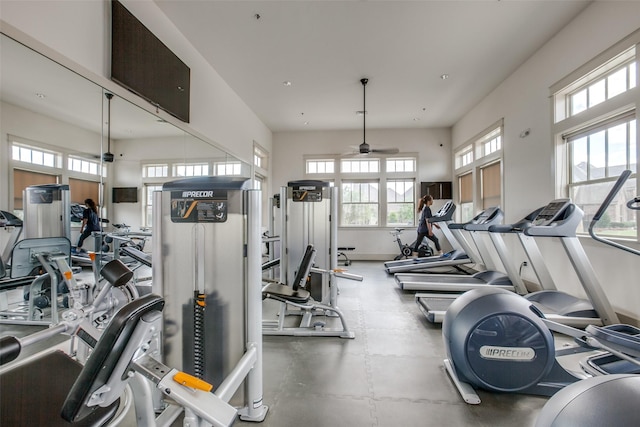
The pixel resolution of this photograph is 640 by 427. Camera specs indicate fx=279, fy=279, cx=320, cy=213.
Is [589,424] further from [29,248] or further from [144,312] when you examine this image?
[29,248]

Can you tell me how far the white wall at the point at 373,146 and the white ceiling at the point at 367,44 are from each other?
1822 millimetres

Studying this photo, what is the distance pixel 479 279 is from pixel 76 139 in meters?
5.69

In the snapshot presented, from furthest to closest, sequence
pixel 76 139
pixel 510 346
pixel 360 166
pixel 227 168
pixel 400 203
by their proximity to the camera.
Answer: pixel 360 166, pixel 400 203, pixel 227 168, pixel 76 139, pixel 510 346

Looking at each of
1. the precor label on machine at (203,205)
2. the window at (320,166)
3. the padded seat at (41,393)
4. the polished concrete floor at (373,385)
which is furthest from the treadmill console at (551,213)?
the window at (320,166)

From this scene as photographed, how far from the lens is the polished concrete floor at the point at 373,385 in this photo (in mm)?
1765

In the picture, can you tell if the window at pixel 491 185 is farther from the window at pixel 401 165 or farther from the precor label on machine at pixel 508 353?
the precor label on machine at pixel 508 353

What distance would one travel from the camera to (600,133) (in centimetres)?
344

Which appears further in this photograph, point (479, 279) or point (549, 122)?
point (479, 279)

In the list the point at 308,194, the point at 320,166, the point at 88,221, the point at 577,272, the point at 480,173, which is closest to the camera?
the point at 88,221

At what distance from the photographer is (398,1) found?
324 cm

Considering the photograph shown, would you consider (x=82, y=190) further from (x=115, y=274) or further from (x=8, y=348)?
(x=8, y=348)

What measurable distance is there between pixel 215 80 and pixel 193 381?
5057 millimetres

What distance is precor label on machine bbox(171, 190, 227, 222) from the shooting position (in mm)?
1598

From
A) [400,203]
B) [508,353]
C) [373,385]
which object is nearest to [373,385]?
[373,385]
